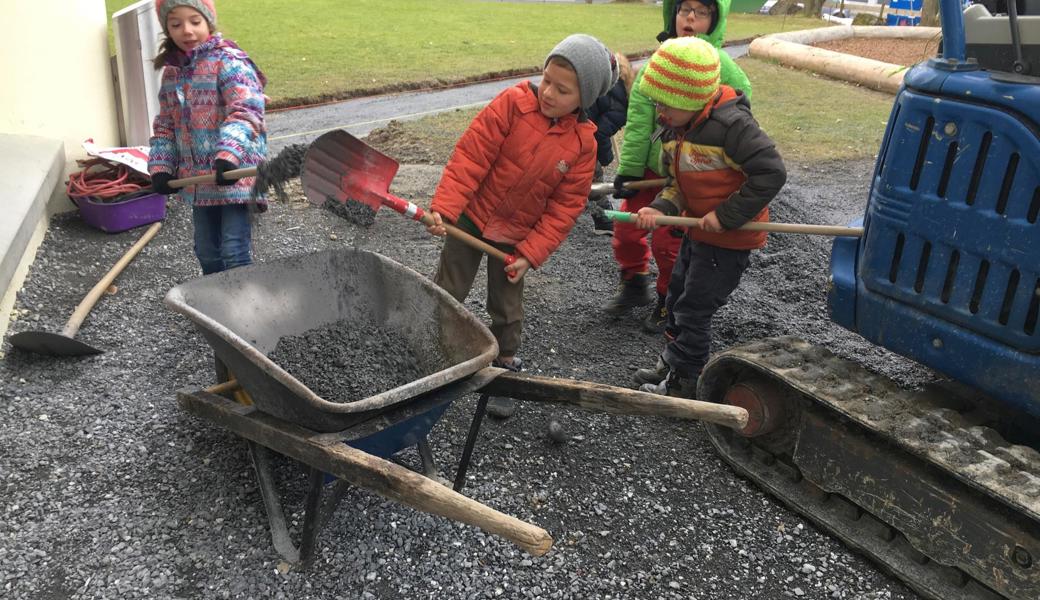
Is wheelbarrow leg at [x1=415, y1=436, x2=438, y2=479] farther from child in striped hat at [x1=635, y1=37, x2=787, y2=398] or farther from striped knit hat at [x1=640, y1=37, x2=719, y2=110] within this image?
striped knit hat at [x1=640, y1=37, x2=719, y2=110]

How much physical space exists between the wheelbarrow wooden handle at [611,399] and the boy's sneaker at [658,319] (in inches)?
77.6

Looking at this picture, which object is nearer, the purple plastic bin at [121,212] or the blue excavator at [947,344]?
the blue excavator at [947,344]

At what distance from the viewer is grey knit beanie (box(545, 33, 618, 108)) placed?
129 inches

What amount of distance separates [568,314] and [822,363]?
1.84 m

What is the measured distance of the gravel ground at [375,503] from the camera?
2814mm

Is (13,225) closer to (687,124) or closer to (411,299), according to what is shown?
(411,299)

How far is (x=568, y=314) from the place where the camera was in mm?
4910

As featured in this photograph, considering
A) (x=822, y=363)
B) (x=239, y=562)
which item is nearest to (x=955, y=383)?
(x=822, y=363)

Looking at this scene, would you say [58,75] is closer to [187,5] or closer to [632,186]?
[187,5]

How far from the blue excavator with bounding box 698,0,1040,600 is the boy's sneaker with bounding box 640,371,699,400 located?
63 centimetres

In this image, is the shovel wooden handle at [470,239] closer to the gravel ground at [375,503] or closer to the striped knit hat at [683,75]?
the gravel ground at [375,503]

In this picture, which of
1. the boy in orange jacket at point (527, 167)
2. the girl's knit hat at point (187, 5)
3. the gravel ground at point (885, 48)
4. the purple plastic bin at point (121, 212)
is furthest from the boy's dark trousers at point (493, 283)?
the gravel ground at point (885, 48)

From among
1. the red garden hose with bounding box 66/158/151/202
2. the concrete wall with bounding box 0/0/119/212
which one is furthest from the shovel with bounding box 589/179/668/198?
the concrete wall with bounding box 0/0/119/212

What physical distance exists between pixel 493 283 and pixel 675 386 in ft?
3.32
